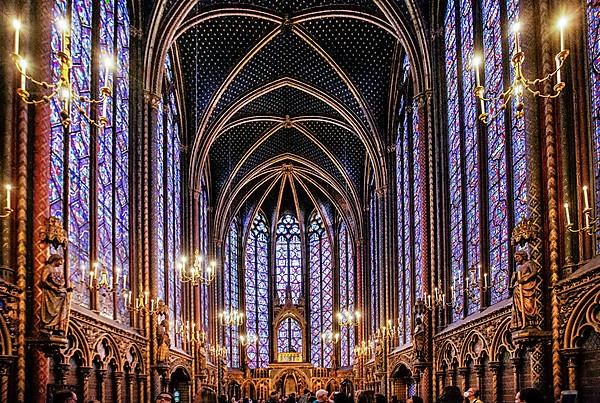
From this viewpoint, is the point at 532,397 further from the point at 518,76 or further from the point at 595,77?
the point at 595,77

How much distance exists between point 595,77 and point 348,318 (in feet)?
111

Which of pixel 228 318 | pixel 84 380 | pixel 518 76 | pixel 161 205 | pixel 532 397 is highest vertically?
pixel 161 205

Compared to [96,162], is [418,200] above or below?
above

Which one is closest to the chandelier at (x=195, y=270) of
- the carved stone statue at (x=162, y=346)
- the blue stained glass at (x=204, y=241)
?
the blue stained glass at (x=204, y=241)

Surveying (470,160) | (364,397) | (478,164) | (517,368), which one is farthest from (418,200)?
(364,397)

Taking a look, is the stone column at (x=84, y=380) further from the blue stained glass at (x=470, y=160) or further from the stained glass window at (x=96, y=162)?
the blue stained glass at (x=470, y=160)

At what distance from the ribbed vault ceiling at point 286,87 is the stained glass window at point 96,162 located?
14.5ft

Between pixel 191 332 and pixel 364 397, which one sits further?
pixel 191 332

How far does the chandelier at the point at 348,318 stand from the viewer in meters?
46.1

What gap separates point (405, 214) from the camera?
32344 mm

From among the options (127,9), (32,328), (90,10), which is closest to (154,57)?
(127,9)

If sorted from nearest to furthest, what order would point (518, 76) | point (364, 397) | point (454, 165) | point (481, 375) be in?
point (518, 76)
point (364, 397)
point (481, 375)
point (454, 165)

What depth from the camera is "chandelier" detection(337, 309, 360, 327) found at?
Result: 151 feet

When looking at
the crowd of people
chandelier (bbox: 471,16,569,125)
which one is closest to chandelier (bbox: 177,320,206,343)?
the crowd of people
